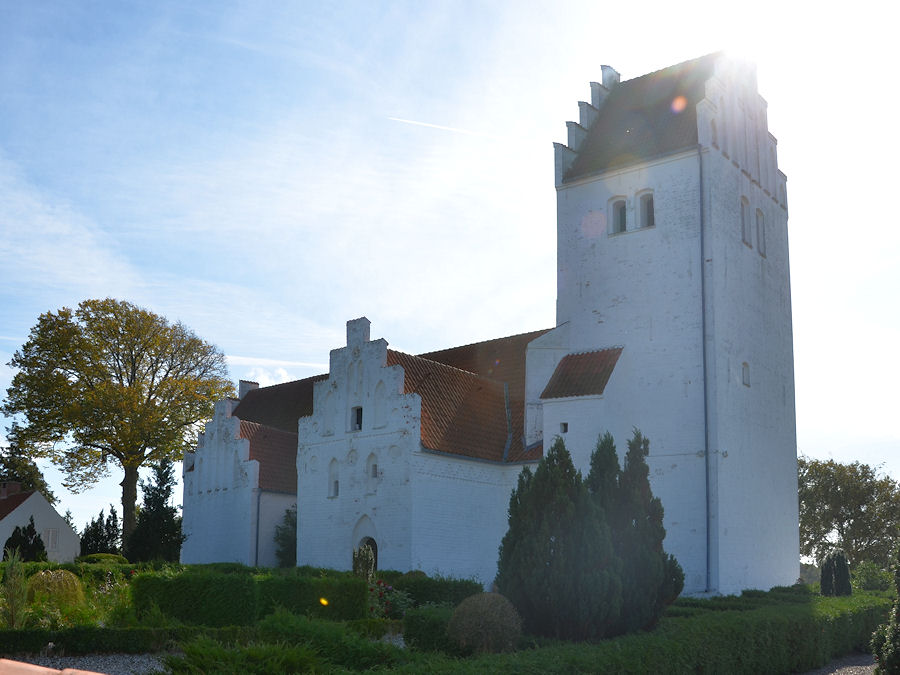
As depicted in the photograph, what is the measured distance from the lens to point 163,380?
41.8m

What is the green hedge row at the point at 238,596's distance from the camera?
17.8 metres

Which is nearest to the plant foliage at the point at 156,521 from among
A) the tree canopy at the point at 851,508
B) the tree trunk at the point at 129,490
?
the tree trunk at the point at 129,490

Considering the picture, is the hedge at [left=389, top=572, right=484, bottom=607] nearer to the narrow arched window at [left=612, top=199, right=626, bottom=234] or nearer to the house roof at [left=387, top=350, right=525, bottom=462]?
the house roof at [left=387, top=350, right=525, bottom=462]

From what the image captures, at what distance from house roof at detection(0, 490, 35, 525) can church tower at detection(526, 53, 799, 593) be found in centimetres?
2720

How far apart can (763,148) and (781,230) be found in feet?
9.19

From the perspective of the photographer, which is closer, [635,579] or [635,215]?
[635,579]

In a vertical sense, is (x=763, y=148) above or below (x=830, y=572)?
above

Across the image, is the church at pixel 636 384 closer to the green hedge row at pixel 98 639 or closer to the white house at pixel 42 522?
the green hedge row at pixel 98 639

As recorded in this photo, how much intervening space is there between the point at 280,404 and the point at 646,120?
19.9 m

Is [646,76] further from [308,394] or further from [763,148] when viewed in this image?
[308,394]

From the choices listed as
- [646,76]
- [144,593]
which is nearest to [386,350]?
[144,593]

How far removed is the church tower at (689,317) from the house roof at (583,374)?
7 cm

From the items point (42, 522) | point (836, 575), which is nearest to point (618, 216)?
point (836, 575)

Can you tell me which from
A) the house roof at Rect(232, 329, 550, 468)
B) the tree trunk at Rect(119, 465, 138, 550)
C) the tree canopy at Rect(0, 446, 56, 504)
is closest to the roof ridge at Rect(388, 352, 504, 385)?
the house roof at Rect(232, 329, 550, 468)
